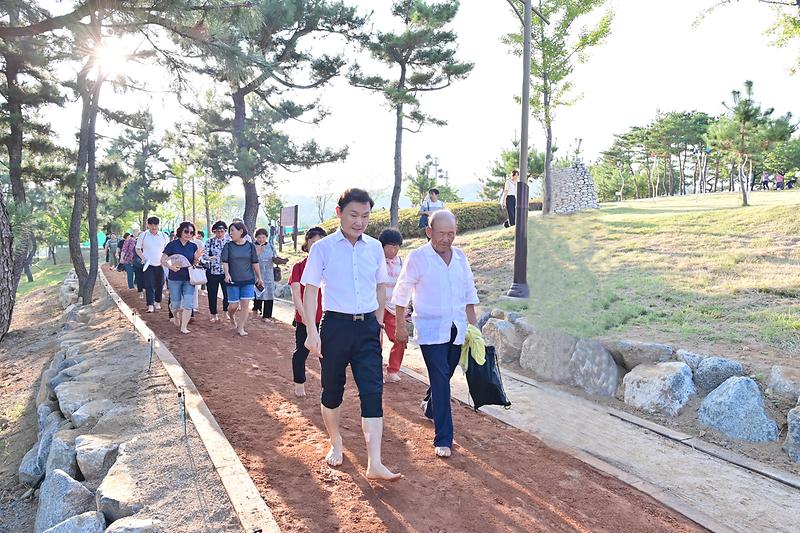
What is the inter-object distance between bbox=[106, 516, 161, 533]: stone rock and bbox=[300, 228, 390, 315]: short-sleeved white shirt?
149 centimetres

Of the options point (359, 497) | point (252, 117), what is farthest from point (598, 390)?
point (252, 117)

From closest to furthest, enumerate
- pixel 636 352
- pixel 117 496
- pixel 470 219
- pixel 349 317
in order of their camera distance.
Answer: pixel 117 496
pixel 349 317
pixel 636 352
pixel 470 219

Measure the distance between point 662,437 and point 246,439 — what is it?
10.9 feet

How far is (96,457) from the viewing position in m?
4.07

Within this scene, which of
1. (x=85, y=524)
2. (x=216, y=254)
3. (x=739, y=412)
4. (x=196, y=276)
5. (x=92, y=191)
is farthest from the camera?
(x=92, y=191)

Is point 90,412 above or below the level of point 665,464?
above

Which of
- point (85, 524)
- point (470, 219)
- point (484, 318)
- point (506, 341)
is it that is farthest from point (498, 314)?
point (470, 219)

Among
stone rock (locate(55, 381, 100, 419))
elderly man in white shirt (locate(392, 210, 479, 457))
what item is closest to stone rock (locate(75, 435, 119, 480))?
stone rock (locate(55, 381, 100, 419))

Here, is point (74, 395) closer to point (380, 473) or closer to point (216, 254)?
point (216, 254)

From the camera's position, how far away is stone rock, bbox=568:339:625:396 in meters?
5.69

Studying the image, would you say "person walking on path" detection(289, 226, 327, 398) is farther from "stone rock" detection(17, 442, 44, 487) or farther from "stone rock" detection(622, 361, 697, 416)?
"stone rock" detection(622, 361, 697, 416)

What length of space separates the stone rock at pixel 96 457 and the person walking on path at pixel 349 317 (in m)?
1.80

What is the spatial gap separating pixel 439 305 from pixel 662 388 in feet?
8.19

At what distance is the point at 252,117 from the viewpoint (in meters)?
21.6
